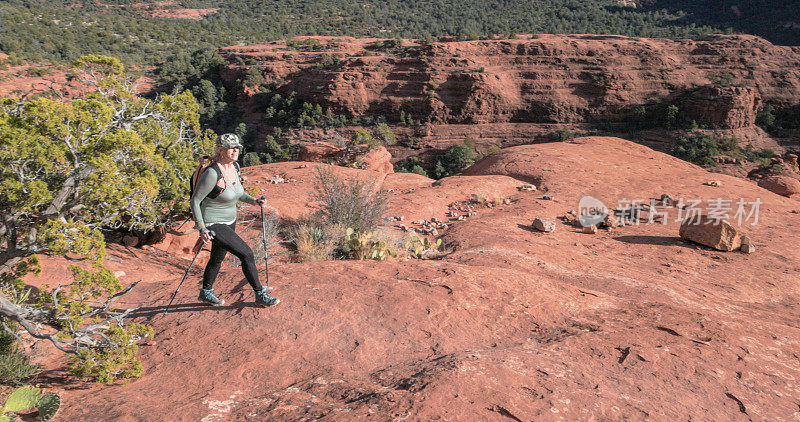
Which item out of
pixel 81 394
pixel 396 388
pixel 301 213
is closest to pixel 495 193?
pixel 301 213

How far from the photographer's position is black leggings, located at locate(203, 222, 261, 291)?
144 inches

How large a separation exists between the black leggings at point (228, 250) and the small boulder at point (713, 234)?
25.7 feet

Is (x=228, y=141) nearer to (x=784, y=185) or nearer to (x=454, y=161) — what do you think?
(x=784, y=185)

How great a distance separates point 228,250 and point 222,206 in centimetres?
40

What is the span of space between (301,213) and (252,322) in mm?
5698

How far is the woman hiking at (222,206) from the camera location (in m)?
3.51

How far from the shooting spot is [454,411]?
2471mm

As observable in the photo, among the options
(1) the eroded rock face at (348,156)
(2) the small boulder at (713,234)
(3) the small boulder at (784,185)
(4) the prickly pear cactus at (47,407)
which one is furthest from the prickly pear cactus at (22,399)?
(3) the small boulder at (784,185)

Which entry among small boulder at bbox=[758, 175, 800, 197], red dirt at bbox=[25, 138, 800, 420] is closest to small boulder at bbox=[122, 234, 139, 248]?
red dirt at bbox=[25, 138, 800, 420]

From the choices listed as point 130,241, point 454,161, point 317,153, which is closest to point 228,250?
point 130,241

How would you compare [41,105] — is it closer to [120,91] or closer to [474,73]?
[120,91]

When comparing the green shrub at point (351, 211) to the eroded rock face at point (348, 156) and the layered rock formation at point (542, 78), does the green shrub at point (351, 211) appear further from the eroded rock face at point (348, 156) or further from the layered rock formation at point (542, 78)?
the layered rock formation at point (542, 78)

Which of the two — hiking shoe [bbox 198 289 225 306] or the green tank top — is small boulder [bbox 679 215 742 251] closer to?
the green tank top

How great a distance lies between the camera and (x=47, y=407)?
8.33 feet
